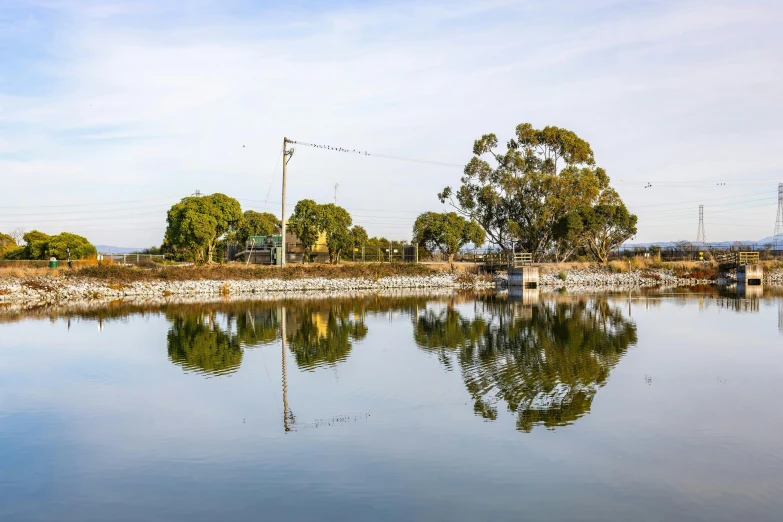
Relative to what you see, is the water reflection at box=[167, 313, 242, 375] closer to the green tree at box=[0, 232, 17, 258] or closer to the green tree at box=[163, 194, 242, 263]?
the green tree at box=[163, 194, 242, 263]

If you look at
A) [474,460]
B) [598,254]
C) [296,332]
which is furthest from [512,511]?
[598,254]

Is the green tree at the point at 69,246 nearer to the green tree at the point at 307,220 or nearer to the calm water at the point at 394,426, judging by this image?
the green tree at the point at 307,220

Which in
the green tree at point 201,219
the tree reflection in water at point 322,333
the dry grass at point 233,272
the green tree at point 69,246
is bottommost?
the tree reflection in water at point 322,333

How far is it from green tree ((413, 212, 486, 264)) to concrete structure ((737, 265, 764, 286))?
21.7 meters

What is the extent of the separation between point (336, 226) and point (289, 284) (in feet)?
32.6

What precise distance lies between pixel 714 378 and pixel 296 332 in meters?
13.7

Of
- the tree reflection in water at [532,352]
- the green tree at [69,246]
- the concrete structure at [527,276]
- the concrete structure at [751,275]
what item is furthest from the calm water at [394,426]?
the concrete structure at [751,275]

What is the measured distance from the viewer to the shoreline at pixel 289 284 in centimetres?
4000

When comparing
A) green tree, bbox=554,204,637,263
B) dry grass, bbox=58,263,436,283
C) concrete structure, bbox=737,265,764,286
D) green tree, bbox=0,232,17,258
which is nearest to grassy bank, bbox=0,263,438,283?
dry grass, bbox=58,263,436,283

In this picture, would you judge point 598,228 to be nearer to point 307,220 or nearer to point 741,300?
point 741,300

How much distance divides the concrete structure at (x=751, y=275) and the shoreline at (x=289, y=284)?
172cm

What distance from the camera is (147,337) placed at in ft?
74.5

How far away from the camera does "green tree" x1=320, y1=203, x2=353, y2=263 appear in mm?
55000

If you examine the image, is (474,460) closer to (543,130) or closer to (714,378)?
(714,378)
